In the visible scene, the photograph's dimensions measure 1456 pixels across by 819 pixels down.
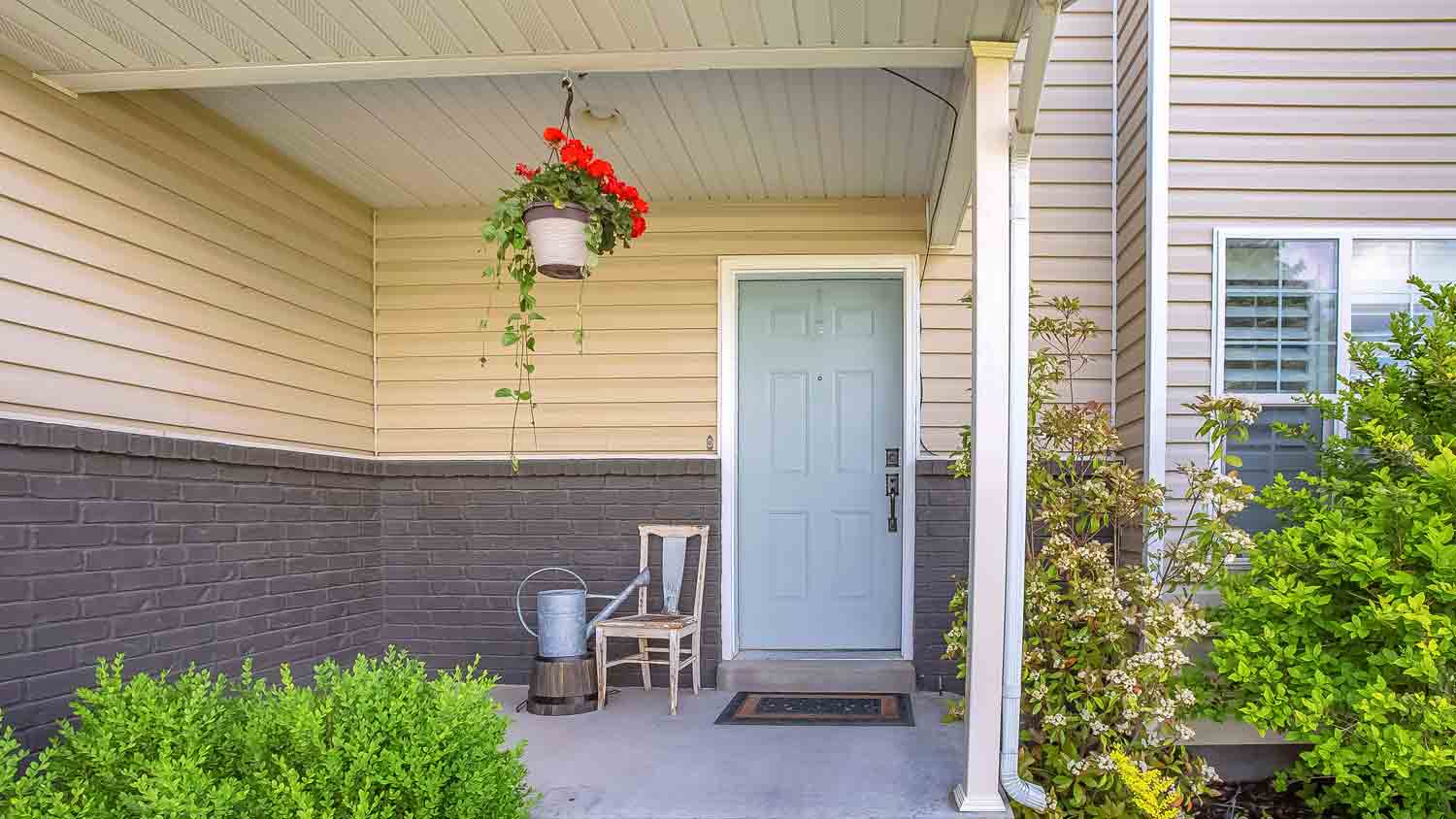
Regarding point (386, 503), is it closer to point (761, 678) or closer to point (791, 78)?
point (761, 678)

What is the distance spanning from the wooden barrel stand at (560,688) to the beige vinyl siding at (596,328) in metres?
1.03

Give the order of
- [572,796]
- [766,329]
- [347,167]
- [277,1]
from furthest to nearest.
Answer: [766,329]
[347,167]
[572,796]
[277,1]

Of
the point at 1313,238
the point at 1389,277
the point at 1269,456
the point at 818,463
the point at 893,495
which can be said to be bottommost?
the point at 893,495

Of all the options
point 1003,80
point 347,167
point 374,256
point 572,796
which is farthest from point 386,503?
point 1003,80

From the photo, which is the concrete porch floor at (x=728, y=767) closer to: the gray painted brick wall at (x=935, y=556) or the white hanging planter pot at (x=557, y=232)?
the gray painted brick wall at (x=935, y=556)

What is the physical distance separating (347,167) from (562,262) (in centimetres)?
155

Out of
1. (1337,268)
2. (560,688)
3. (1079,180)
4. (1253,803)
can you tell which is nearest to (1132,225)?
(1079,180)

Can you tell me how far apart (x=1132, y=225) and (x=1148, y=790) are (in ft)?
7.45

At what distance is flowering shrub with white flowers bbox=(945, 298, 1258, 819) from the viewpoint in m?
3.15

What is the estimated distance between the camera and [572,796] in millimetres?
3025

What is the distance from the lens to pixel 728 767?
3.32 metres

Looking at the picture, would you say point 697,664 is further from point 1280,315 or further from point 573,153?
point 1280,315

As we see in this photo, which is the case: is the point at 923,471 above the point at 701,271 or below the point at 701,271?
below

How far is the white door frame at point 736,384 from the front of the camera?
14.9ft
